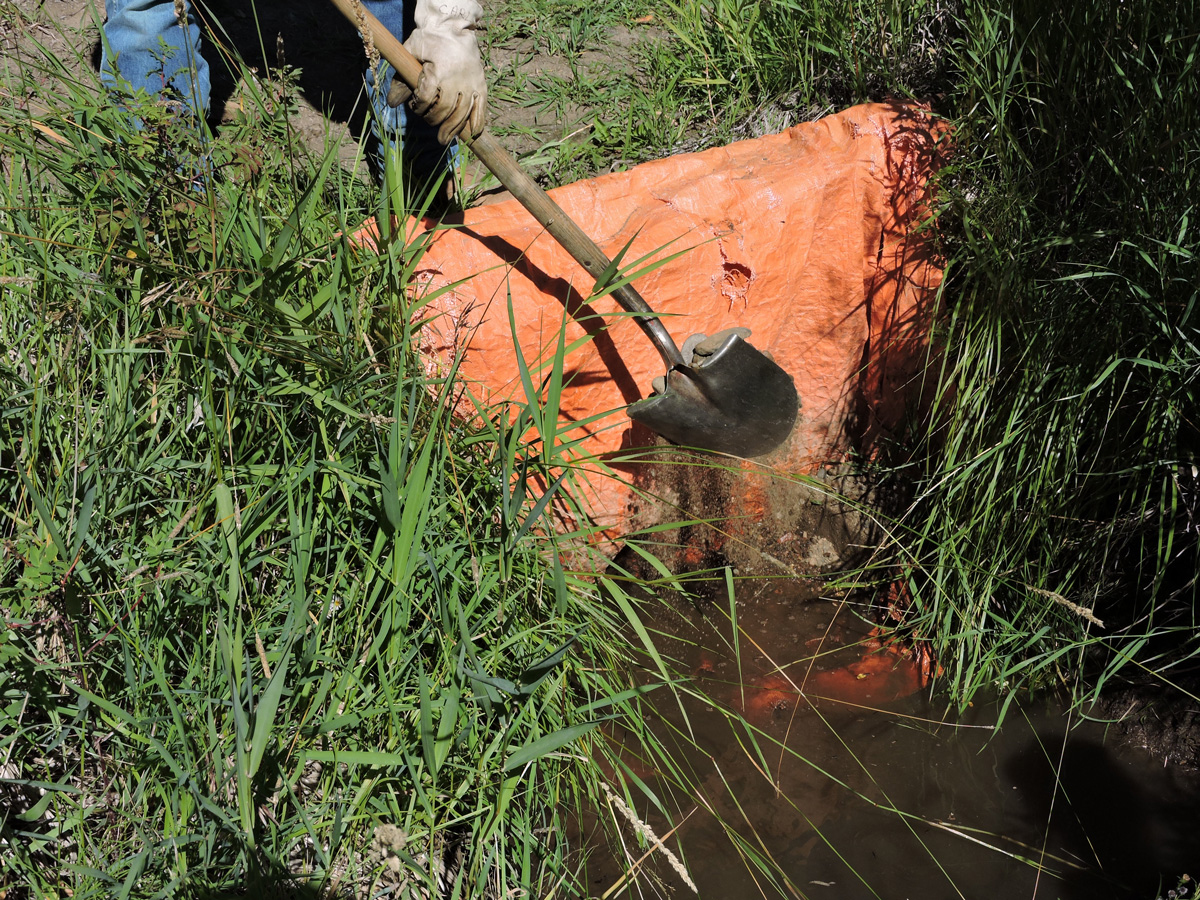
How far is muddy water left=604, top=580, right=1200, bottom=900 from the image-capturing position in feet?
6.64

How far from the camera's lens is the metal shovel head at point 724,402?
242cm

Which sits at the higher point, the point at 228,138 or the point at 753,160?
the point at 228,138

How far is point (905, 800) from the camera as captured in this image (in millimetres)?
2189

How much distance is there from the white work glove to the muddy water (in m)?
1.42

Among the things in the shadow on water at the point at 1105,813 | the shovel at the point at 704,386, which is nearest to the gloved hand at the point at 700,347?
the shovel at the point at 704,386

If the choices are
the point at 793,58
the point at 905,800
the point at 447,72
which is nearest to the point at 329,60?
the point at 447,72

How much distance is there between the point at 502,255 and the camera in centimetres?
247

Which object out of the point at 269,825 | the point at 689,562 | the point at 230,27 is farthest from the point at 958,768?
the point at 230,27

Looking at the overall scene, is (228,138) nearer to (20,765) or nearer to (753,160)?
(20,765)

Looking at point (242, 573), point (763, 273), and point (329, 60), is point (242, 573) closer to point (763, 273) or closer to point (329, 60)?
point (763, 273)

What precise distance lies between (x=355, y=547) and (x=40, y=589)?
1.67ft

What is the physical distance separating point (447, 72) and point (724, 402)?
1.15m

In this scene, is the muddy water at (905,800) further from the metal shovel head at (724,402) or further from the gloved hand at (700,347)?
the gloved hand at (700,347)

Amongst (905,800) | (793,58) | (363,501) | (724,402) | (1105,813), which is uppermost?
(793,58)
